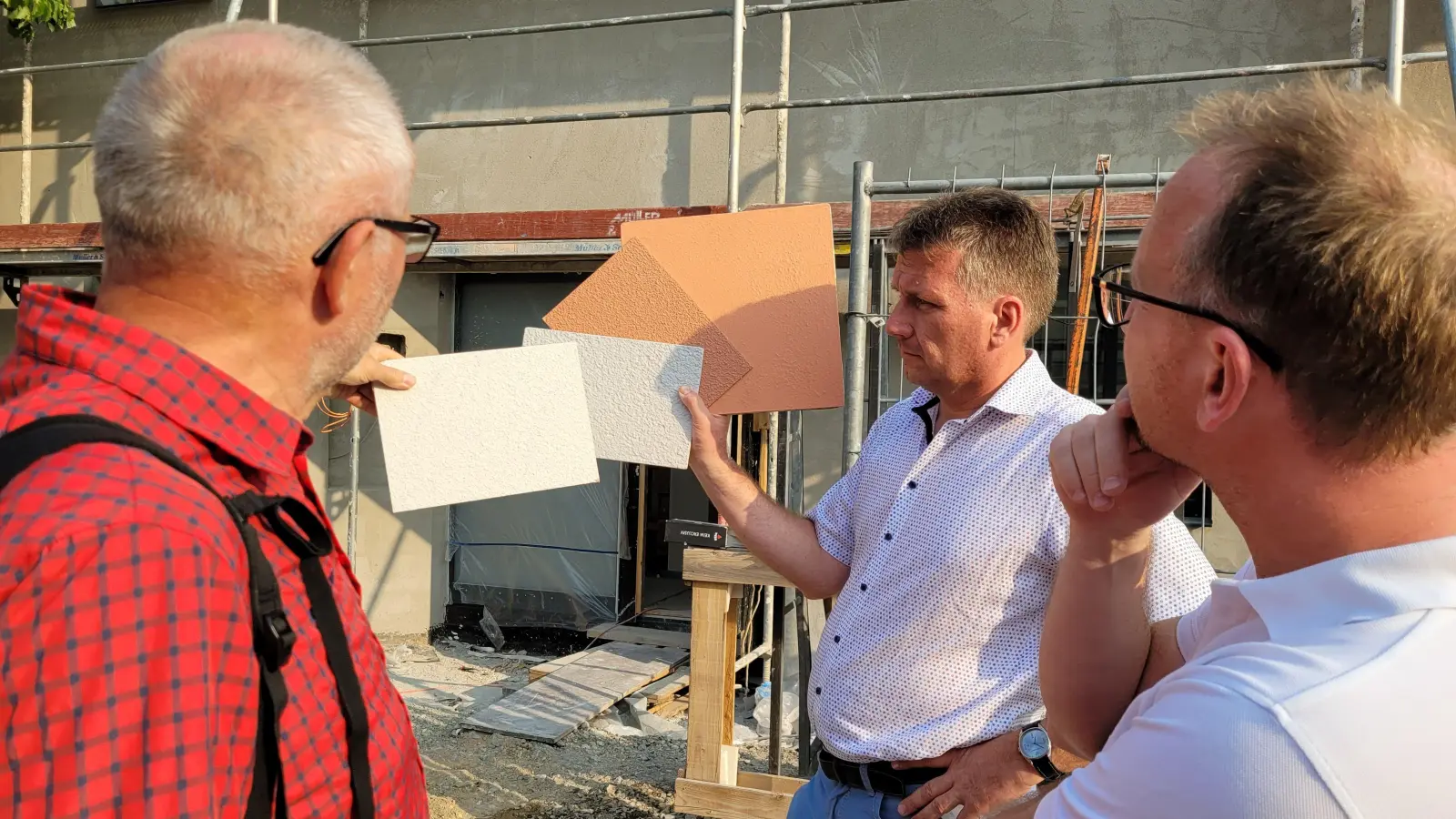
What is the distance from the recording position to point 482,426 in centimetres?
165

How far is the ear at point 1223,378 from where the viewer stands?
92 cm

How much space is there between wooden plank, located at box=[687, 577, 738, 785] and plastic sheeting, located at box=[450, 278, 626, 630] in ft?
10.4

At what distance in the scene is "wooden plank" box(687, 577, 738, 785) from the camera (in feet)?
12.3

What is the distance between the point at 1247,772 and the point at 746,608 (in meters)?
4.98

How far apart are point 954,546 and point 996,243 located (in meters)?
0.71

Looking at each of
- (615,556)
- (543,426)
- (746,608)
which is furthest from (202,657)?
(615,556)

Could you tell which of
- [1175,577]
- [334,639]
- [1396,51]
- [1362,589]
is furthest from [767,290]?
[1396,51]

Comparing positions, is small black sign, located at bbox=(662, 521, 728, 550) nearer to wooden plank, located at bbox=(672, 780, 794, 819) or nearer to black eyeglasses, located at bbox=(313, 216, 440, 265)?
wooden plank, located at bbox=(672, 780, 794, 819)

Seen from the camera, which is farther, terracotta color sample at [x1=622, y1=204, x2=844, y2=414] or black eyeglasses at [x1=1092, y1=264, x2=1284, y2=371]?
terracotta color sample at [x1=622, y1=204, x2=844, y2=414]

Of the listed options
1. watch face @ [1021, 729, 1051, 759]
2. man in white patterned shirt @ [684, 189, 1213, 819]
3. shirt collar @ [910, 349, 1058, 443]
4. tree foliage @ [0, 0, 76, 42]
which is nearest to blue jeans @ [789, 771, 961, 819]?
man in white patterned shirt @ [684, 189, 1213, 819]

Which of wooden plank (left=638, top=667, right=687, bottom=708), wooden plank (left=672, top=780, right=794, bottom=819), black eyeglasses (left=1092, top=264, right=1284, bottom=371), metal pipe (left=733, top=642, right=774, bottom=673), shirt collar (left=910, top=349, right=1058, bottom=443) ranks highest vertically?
black eyeglasses (left=1092, top=264, right=1284, bottom=371)

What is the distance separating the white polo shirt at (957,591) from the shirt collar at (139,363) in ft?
4.71

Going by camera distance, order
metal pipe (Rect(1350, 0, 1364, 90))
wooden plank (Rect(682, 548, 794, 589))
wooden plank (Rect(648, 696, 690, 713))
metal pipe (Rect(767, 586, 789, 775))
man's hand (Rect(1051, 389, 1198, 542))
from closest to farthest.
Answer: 1. man's hand (Rect(1051, 389, 1198, 542))
2. wooden plank (Rect(682, 548, 794, 589))
3. metal pipe (Rect(767, 586, 789, 775))
4. metal pipe (Rect(1350, 0, 1364, 90))
5. wooden plank (Rect(648, 696, 690, 713))

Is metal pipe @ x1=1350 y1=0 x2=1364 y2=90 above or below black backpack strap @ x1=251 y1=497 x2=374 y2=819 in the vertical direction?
above
